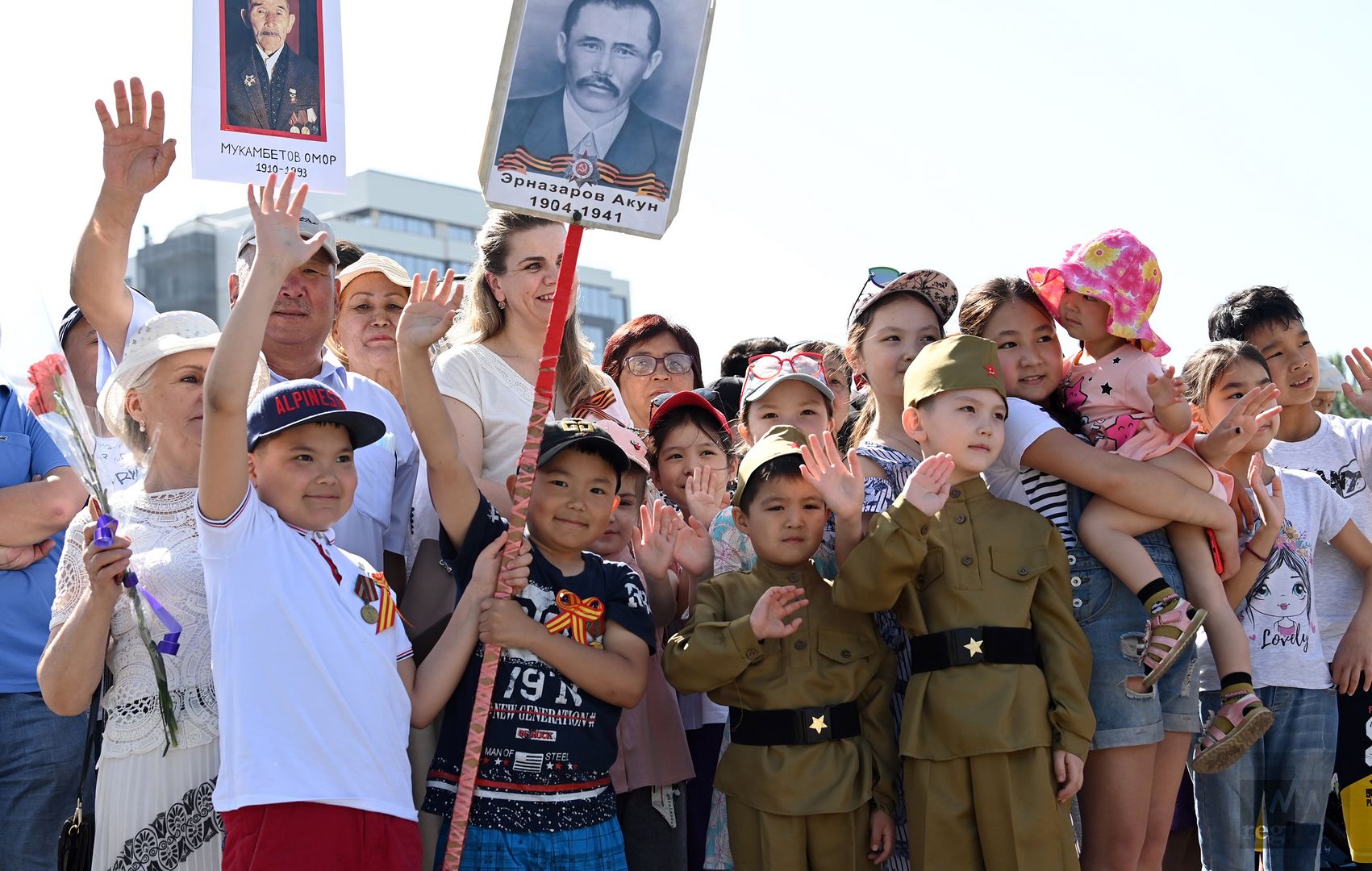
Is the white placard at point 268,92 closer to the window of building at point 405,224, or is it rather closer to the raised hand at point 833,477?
the raised hand at point 833,477

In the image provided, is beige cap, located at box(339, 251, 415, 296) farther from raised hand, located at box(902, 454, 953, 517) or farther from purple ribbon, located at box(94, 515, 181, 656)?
raised hand, located at box(902, 454, 953, 517)

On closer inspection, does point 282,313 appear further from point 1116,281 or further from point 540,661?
point 1116,281

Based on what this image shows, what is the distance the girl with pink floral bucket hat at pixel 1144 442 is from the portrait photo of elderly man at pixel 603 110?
172 centimetres

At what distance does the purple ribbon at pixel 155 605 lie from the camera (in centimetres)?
315

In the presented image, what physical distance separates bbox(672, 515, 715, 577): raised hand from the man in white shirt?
3.00 ft

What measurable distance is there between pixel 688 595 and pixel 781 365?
3.15ft

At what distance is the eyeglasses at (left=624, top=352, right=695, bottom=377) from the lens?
559 centimetres

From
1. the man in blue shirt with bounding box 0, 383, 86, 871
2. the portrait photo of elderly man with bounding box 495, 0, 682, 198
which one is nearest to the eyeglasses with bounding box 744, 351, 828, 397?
the portrait photo of elderly man with bounding box 495, 0, 682, 198

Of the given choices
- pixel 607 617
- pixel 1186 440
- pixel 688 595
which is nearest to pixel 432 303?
pixel 607 617

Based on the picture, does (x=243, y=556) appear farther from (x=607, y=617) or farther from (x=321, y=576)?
→ (x=607, y=617)

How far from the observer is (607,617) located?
3797 millimetres

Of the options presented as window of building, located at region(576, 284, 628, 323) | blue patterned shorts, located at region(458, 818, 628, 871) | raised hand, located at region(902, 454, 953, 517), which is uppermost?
raised hand, located at region(902, 454, 953, 517)

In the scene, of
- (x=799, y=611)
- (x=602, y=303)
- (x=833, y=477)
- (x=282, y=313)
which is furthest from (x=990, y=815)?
(x=602, y=303)

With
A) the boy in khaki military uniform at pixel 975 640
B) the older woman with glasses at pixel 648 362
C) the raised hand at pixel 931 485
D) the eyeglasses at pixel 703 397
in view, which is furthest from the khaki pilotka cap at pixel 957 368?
the older woman with glasses at pixel 648 362
